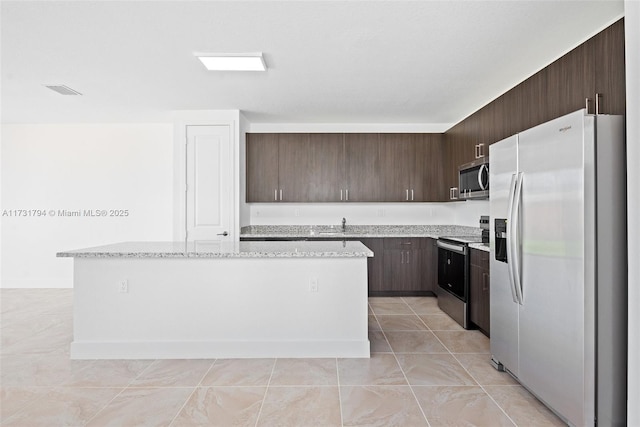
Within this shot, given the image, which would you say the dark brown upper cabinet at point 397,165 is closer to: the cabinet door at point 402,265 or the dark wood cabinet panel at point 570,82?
the cabinet door at point 402,265

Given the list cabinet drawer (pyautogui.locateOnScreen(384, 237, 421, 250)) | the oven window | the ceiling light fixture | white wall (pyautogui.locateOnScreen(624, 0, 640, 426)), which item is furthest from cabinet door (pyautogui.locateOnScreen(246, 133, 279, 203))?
white wall (pyautogui.locateOnScreen(624, 0, 640, 426))

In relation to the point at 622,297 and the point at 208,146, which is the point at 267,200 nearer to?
the point at 208,146

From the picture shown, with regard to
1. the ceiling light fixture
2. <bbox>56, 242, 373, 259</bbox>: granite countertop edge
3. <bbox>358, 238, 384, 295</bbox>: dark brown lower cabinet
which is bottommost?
<bbox>358, 238, 384, 295</bbox>: dark brown lower cabinet

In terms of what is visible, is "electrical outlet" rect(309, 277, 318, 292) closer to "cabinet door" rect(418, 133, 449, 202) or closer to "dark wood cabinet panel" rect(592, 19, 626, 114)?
"dark wood cabinet panel" rect(592, 19, 626, 114)

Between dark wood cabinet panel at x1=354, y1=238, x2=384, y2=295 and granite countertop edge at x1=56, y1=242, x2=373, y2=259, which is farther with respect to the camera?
dark wood cabinet panel at x1=354, y1=238, x2=384, y2=295

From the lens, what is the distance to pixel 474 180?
407 cm

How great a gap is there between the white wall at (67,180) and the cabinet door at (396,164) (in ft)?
10.6

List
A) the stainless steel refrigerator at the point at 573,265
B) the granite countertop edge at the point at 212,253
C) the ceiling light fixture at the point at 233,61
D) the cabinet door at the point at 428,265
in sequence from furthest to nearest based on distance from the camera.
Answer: the cabinet door at the point at 428,265, the ceiling light fixture at the point at 233,61, the granite countertop edge at the point at 212,253, the stainless steel refrigerator at the point at 573,265

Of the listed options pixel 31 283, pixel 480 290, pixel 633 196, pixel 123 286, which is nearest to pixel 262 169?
pixel 123 286

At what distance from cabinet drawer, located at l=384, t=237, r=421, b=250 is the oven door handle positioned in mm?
483

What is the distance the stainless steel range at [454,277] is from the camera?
3.79m

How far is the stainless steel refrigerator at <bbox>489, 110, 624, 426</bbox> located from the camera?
72.3 inches

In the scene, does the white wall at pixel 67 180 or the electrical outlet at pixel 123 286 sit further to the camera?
the white wall at pixel 67 180

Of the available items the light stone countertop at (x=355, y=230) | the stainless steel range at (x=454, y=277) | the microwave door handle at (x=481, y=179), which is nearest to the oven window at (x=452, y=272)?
the stainless steel range at (x=454, y=277)
